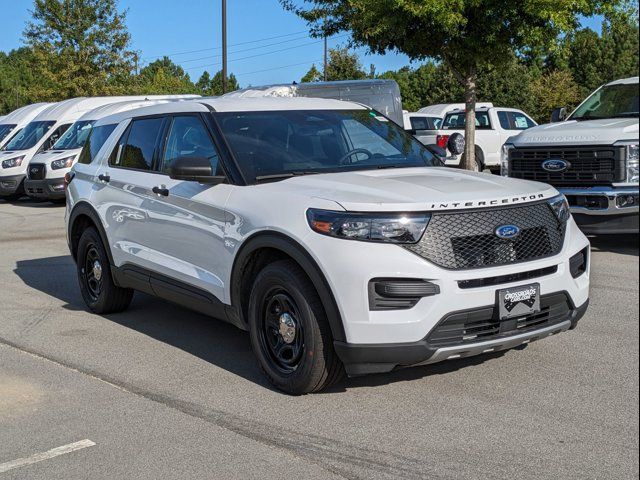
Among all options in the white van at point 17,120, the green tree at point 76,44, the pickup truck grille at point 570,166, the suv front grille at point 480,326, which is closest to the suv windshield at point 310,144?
the suv front grille at point 480,326

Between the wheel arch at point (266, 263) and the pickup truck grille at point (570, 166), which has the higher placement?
the pickup truck grille at point (570, 166)

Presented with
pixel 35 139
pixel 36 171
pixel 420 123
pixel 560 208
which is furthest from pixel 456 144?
pixel 420 123

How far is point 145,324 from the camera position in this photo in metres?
7.09

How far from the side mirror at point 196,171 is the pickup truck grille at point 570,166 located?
3.66 meters

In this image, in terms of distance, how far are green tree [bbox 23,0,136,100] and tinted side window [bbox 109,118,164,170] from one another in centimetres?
3412

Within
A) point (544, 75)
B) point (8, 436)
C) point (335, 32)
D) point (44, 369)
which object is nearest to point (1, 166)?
point (335, 32)

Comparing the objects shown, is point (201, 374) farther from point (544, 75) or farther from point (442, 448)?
point (544, 75)

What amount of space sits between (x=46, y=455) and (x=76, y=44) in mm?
38554

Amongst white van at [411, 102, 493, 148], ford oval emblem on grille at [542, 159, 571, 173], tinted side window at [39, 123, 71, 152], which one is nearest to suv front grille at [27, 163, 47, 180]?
tinted side window at [39, 123, 71, 152]

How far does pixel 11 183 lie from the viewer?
2083 cm

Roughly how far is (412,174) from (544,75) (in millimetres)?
2890

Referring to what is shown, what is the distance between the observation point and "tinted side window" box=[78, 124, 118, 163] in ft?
25.1

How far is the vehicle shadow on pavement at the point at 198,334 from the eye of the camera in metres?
5.27

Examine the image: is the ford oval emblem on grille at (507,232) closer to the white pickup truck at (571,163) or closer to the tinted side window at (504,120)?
the white pickup truck at (571,163)
